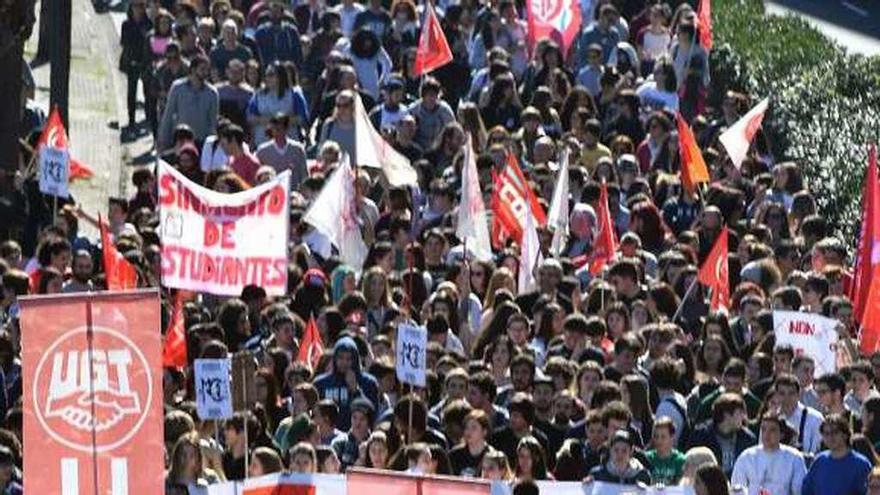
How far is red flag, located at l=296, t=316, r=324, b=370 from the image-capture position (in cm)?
2259

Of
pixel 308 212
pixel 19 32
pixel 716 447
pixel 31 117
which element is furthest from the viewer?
pixel 31 117

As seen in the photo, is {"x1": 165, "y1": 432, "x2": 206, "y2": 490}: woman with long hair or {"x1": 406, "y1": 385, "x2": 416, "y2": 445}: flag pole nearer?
{"x1": 165, "y1": 432, "x2": 206, "y2": 490}: woman with long hair

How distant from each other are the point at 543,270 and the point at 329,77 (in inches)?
272

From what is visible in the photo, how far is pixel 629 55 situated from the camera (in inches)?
1262

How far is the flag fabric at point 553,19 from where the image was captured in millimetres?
32156

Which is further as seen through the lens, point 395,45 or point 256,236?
point 395,45

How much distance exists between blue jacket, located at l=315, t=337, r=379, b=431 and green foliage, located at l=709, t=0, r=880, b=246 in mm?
8300

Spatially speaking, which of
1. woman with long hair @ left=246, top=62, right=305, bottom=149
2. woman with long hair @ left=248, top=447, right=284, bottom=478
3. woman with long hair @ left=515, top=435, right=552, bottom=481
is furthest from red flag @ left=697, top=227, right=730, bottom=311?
woman with long hair @ left=246, top=62, right=305, bottom=149

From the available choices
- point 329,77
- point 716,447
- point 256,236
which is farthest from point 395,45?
point 716,447

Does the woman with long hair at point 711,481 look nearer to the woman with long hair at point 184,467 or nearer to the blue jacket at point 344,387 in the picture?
the woman with long hair at point 184,467

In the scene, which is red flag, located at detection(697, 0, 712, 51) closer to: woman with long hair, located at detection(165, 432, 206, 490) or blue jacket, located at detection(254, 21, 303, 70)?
blue jacket, located at detection(254, 21, 303, 70)

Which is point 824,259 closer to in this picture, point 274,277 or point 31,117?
point 274,277

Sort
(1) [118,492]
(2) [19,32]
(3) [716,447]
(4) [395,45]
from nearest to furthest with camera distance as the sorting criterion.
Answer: (1) [118,492]
(3) [716,447]
(2) [19,32]
(4) [395,45]

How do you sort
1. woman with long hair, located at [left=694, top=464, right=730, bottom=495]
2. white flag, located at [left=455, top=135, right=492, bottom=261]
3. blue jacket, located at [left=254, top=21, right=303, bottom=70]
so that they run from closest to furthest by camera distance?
woman with long hair, located at [left=694, top=464, right=730, bottom=495], white flag, located at [left=455, top=135, right=492, bottom=261], blue jacket, located at [left=254, top=21, right=303, bottom=70]
